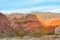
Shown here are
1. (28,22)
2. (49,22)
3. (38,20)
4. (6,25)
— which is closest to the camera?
(6,25)

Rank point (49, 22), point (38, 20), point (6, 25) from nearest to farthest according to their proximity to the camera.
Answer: point (6, 25) < point (49, 22) < point (38, 20)

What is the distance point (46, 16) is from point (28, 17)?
1298 mm

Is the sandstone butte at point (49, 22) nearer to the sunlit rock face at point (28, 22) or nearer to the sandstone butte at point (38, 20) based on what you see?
the sandstone butte at point (38, 20)

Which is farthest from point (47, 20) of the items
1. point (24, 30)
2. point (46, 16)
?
point (24, 30)

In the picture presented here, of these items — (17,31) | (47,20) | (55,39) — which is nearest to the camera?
(55,39)

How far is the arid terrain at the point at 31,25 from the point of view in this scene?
20609mm

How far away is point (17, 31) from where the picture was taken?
2131cm

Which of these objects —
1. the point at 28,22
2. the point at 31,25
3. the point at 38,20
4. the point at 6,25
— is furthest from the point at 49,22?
the point at 6,25

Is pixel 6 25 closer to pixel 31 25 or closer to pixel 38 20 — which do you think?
pixel 31 25

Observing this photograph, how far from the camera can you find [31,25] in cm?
2275

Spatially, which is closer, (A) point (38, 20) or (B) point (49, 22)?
(B) point (49, 22)

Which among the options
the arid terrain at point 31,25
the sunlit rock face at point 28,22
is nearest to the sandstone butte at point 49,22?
the arid terrain at point 31,25

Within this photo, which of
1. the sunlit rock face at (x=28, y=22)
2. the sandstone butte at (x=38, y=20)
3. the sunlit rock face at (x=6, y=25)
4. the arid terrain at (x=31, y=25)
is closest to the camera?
the arid terrain at (x=31, y=25)

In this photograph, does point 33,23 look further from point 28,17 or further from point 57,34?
point 57,34
